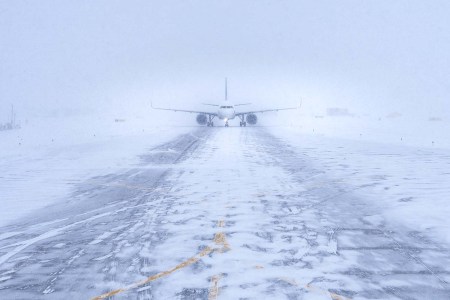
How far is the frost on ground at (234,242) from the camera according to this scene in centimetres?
687

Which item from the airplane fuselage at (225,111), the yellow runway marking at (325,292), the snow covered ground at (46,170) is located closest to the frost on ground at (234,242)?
the yellow runway marking at (325,292)

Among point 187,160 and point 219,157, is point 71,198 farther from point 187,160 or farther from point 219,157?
point 219,157

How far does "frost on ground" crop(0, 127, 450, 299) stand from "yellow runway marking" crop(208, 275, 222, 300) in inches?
1.9

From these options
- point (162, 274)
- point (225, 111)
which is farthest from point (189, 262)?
point (225, 111)

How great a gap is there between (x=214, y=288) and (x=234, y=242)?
7.96 ft

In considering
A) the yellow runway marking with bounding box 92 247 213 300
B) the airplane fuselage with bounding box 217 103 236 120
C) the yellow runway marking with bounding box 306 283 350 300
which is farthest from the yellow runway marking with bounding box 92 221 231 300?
the airplane fuselage with bounding box 217 103 236 120

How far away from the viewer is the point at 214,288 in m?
6.77

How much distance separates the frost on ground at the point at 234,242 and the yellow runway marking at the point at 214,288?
0.16 feet

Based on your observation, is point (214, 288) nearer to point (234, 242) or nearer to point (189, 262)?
point (189, 262)

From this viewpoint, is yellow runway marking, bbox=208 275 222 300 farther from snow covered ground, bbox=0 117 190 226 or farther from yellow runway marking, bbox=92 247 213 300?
→ snow covered ground, bbox=0 117 190 226

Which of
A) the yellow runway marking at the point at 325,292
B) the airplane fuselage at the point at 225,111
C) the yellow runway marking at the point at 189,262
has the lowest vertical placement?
the yellow runway marking at the point at 189,262

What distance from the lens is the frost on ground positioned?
687cm

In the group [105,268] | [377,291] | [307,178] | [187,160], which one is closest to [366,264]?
[377,291]

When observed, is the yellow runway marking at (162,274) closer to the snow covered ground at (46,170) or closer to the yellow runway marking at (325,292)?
the yellow runway marking at (325,292)
